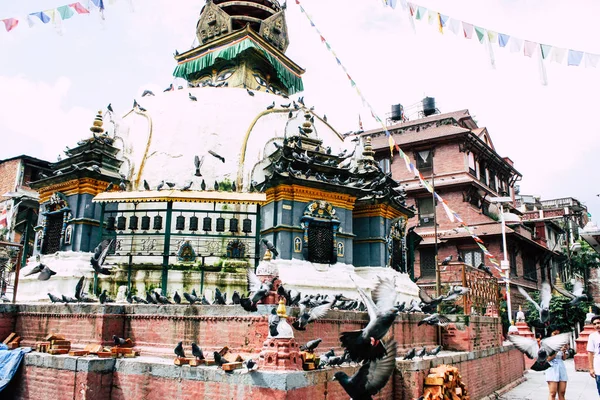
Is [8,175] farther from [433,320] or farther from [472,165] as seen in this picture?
[472,165]

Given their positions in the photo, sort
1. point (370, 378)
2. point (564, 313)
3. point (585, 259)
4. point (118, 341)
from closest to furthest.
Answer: point (370, 378) < point (118, 341) < point (564, 313) < point (585, 259)

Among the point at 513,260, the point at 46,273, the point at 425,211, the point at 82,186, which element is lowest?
the point at 46,273

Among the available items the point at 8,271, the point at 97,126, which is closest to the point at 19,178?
the point at 8,271

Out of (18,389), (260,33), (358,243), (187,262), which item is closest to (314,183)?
(358,243)

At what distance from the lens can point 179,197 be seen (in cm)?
1328

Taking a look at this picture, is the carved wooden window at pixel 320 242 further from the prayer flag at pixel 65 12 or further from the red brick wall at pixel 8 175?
the red brick wall at pixel 8 175

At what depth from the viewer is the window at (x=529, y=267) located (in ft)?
112

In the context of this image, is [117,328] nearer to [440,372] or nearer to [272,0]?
[440,372]

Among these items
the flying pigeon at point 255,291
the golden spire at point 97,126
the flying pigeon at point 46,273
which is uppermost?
the golden spire at point 97,126

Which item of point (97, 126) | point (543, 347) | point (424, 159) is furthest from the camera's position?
point (424, 159)

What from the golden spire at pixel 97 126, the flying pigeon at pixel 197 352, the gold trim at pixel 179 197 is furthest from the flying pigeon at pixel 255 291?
the golden spire at pixel 97 126

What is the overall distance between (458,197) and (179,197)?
24279 mm

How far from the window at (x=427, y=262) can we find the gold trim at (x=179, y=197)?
20.2 m

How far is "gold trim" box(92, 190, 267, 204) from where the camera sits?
13.3 metres
